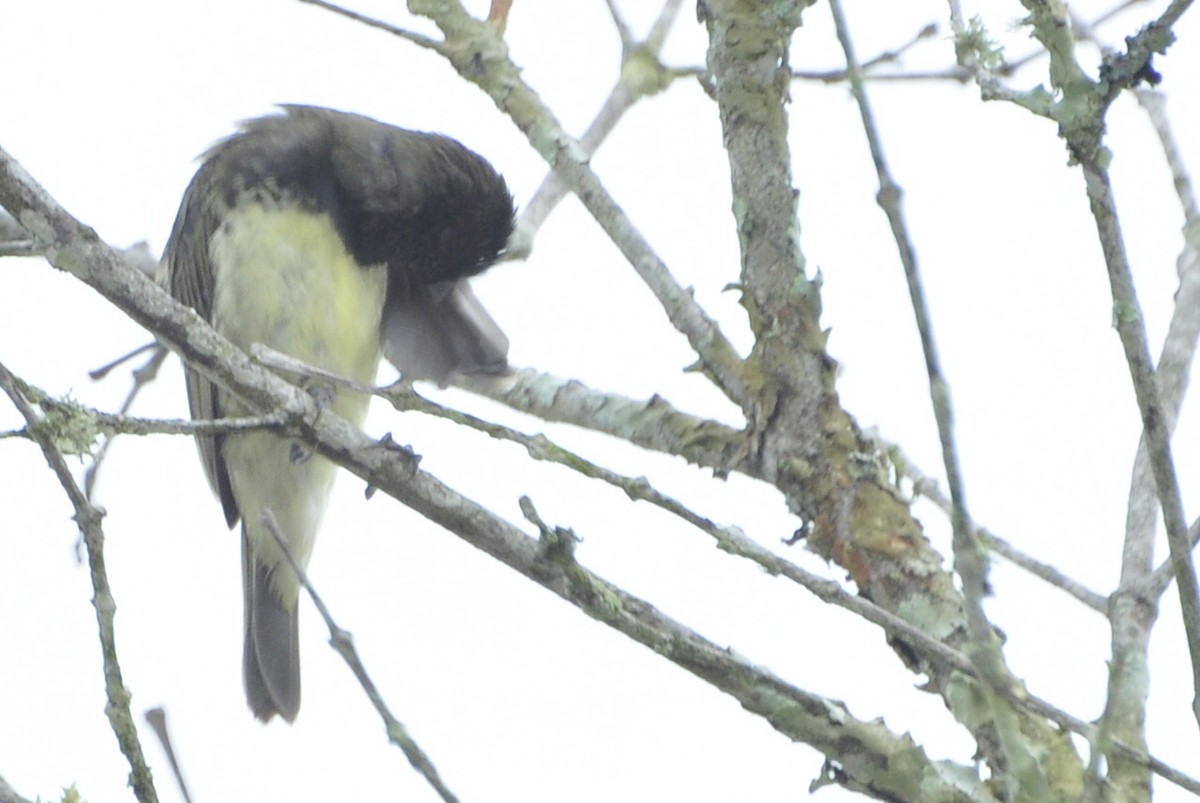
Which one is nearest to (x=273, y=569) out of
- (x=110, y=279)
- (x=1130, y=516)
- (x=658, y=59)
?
(x=658, y=59)

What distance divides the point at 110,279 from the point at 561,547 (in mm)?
851

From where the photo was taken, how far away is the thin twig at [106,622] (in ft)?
6.03

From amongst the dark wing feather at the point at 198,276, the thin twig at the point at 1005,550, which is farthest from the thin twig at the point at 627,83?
the thin twig at the point at 1005,550

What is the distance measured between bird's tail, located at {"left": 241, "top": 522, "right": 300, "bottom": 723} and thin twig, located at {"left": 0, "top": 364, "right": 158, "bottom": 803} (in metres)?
3.05

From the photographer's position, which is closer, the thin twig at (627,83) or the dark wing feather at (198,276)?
the thin twig at (627,83)

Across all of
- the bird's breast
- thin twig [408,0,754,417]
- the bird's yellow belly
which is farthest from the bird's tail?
thin twig [408,0,754,417]

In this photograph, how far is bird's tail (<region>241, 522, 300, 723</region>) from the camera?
496 centimetres

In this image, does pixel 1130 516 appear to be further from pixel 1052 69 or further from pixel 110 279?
pixel 110 279

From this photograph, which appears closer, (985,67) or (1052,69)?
(1052,69)

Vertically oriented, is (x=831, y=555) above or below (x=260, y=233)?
below

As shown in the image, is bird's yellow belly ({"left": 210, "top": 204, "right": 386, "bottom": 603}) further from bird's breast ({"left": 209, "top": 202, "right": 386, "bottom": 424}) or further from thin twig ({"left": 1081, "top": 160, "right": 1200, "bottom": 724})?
thin twig ({"left": 1081, "top": 160, "right": 1200, "bottom": 724})

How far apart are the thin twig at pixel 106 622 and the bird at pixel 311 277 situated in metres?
2.15

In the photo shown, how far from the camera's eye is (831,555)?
2.70 metres

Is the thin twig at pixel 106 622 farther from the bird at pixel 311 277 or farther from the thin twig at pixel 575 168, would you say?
the bird at pixel 311 277
